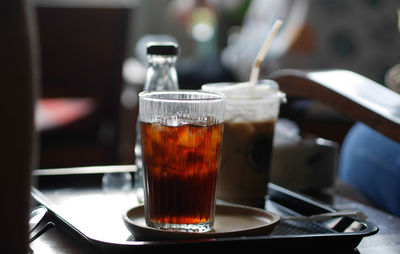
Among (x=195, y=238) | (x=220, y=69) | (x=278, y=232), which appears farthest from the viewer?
(x=220, y=69)

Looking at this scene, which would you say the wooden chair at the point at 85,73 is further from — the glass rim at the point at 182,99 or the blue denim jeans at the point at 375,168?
the glass rim at the point at 182,99

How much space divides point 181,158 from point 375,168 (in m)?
0.83

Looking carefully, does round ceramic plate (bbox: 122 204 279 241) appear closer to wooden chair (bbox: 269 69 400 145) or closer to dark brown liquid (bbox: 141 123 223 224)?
dark brown liquid (bbox: 141 123 223 224)

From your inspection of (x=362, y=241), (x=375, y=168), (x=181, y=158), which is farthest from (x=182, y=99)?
(x=375, y=168)

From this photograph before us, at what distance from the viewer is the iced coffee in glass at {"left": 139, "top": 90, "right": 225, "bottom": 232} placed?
785 mm

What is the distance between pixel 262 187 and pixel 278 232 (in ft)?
0.51

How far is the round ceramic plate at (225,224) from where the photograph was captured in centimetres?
75

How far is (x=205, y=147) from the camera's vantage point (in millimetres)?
799

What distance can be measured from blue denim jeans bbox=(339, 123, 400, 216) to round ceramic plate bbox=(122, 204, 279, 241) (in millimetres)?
557

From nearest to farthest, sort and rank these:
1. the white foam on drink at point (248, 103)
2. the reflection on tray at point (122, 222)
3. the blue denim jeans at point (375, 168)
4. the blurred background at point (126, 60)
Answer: the reflection on tray at point (122, 222) → the white foam on drink at point (248, 103) → the blue denim jeans at point (375, 168) → the blurred background at point (126, 60)

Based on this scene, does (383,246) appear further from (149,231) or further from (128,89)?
(128,89)

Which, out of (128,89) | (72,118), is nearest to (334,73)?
(72,118)

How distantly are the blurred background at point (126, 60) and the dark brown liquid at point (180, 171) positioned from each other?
720 millimetres

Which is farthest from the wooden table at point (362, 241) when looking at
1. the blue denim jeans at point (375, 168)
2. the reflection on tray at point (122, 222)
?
the blue denim jeans at point (375, 168)
